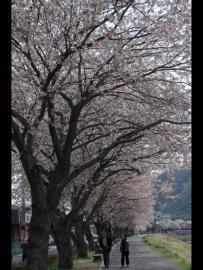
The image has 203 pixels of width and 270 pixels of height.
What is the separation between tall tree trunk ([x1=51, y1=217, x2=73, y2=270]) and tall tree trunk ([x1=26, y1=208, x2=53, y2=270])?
23.2ft

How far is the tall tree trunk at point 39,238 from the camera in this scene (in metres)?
13.0

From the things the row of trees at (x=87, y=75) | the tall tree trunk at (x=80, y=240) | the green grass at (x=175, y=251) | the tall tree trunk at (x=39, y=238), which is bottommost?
the green grass at (x=175, y=251)

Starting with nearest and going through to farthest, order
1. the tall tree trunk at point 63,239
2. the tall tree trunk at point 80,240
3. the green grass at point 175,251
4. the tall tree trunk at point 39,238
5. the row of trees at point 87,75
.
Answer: the row of trees at point 87,75 < the tall tree trunk at point 39,238 < the tall tree trunk at point 63,239 < the green grass at point 175,251 < the tall tree trunk at point 80,240

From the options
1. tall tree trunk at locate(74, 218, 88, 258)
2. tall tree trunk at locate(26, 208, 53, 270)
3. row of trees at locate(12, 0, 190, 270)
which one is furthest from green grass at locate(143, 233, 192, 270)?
tall tree trunk at locate(26, 208, 53, 270)

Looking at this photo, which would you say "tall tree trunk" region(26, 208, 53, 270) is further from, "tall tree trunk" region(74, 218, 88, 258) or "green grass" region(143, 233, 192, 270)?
"tall tree trunk" region(74, 218, 88, 258)

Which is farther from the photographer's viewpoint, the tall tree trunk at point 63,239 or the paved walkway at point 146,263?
the paved walkway at point 146,263

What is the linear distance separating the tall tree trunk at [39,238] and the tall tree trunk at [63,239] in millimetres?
7083

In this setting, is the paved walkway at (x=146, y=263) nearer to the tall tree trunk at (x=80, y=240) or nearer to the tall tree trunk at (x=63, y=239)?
the tall tree trunk at (x=80, y=240)

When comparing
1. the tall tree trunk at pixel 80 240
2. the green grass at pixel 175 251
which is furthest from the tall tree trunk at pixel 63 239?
the tall tree trunk at pixel 80 240

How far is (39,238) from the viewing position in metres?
13.2

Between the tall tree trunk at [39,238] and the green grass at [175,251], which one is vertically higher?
the tall tree trunk at [39,238]

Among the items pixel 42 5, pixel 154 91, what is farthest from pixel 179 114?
pixel 42 5
